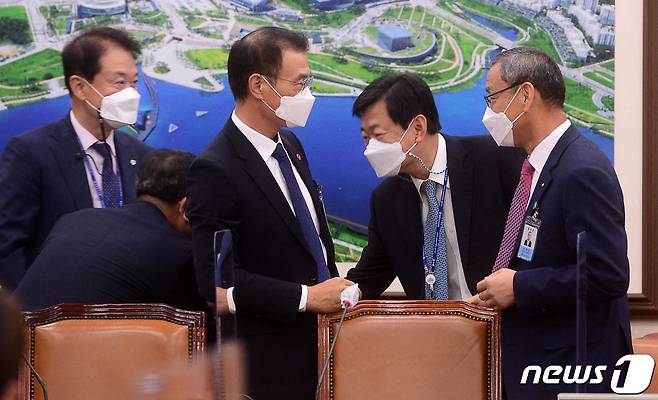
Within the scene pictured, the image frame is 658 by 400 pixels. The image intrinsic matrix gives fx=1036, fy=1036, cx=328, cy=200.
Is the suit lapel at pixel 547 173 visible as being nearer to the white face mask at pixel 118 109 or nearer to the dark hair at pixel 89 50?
the white face mask at pixel 118 109

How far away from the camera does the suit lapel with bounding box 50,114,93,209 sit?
3.49m

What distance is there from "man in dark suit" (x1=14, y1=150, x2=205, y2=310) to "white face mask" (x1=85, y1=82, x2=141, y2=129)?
37cm

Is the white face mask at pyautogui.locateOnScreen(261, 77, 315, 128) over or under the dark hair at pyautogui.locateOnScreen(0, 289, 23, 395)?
under

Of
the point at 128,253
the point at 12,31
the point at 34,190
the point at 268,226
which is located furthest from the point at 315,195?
the point at 12,31

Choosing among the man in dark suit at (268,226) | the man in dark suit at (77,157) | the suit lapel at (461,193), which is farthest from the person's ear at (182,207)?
the suit lapel at (461,193)

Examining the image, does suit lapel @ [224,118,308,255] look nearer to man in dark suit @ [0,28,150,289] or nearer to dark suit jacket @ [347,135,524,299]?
dark suit jacket @ [347,135,524,299]

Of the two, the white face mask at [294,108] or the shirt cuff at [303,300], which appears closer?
the shirt cuff at [303,300]

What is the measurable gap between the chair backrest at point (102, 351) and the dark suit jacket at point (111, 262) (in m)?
0.23

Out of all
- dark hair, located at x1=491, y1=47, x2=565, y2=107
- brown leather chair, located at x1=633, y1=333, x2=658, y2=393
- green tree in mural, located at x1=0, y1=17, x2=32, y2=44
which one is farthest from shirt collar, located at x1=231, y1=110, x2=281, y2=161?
green tree in mural, located at x1=0, y1=17, x2=32, y2=44

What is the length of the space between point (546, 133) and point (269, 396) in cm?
110

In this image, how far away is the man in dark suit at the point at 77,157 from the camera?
3.44 meters

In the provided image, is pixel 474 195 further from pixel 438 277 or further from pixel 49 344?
pixel 49 344

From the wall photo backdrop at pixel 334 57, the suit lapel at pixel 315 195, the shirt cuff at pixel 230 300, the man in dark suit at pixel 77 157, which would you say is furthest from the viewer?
the wall photo backdrop at pixel 334 57

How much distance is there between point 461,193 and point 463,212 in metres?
→ 0.06
